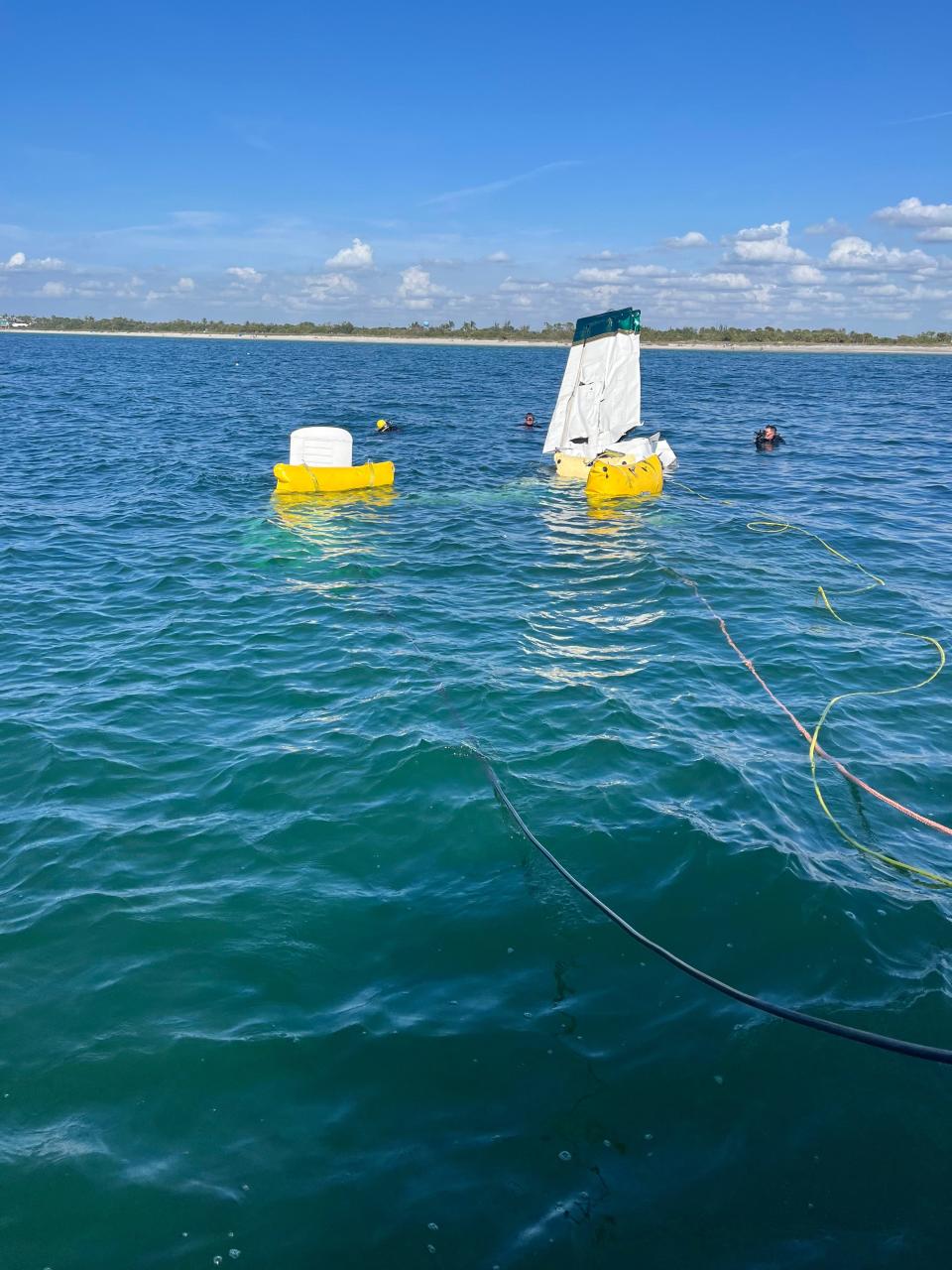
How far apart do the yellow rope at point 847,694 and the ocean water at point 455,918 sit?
0.49 feet

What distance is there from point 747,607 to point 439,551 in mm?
6126

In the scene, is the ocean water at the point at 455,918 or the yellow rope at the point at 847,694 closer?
the ocean water at the point at 455,918

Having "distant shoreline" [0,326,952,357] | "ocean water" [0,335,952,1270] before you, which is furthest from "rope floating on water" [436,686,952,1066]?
"distant shoreline" [0,326,952,357]

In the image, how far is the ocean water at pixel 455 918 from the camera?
447 centimetres

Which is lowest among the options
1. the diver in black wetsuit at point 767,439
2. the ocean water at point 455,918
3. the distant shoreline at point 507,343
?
the ocean water at point 455,918

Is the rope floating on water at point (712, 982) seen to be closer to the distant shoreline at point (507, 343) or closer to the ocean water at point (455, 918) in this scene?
the ocean water at point (455, 918)

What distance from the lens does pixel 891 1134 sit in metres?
4.86

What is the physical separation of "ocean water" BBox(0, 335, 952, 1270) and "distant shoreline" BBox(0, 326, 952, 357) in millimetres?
158185

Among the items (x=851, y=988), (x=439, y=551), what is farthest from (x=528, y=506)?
(x=851, y=988)

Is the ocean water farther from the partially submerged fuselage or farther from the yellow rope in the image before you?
the partially submerged fuselage

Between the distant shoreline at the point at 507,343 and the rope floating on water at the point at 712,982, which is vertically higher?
the distant shoreline at the point at 507,343

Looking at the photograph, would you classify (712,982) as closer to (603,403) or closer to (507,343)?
(603,403)

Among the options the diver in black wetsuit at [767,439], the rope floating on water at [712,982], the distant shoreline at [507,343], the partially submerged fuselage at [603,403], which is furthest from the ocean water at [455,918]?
the distant shoreline at [507,343]

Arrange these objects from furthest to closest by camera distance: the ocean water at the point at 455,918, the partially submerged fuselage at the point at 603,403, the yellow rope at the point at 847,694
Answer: the partially submerged fuselage at the point at 603,403, the yellow rope at the point at 847,694, the ocean water at the point at 455,918
